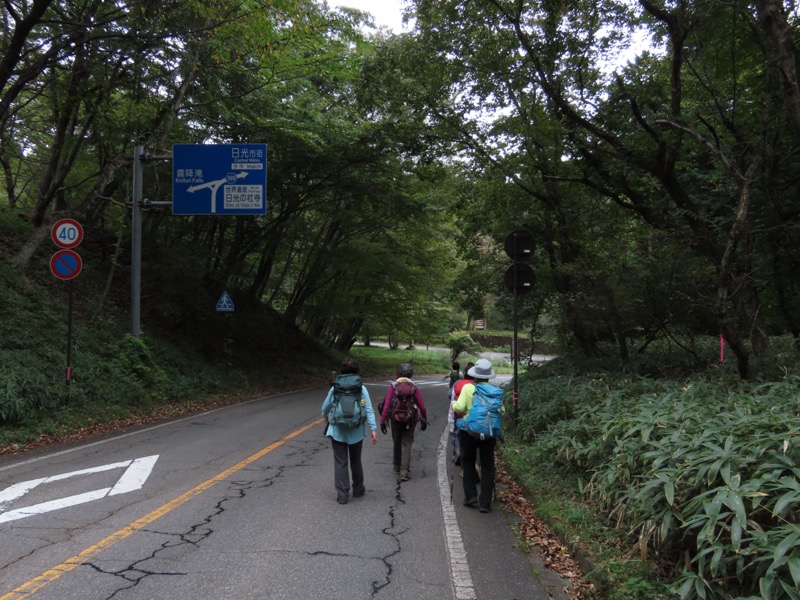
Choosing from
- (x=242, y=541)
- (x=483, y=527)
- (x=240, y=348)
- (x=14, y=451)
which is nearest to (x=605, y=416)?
(x=483, y=527)

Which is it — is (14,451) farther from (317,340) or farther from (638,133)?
(317,340)

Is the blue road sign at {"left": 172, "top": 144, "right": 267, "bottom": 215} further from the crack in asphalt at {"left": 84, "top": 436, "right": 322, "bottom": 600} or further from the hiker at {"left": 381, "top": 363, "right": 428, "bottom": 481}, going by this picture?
the crack in asphalt at {"left": 84, "top": 436, "right": 322, "bottom": 600}

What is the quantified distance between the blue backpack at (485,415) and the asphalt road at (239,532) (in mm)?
902

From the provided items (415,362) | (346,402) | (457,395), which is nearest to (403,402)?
(457,395)

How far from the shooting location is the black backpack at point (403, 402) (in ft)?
23.2

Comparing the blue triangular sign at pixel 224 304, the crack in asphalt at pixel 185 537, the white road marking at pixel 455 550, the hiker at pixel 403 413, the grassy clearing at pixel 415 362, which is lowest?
the grassy clearing at pixel 415 362

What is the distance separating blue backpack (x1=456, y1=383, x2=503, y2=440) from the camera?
18.4 feet

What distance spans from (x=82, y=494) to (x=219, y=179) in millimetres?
8919

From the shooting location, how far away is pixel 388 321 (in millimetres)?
27750

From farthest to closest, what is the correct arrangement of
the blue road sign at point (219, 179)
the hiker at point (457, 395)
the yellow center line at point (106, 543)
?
1. the blue road sign at point (219, 179)
2. the hiker at point (457, 395)
3. the yellow center line at point (106, 543)

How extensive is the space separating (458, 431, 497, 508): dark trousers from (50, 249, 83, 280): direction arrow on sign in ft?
27.7

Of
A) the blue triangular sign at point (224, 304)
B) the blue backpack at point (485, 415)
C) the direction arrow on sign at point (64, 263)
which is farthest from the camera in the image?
the blue triangular sign at point (224, 304)

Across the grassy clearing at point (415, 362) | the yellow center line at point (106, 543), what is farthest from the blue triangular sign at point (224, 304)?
the grassy clearing at point (415, 362)

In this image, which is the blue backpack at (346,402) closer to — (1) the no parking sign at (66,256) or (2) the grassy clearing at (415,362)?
(1) the no parking sign at (66,256)
